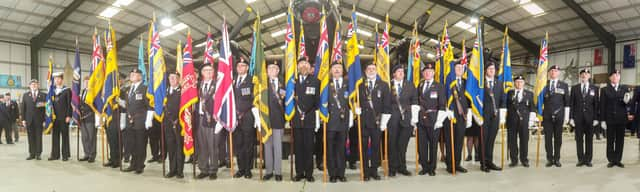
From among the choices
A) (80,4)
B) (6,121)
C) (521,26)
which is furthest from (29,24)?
(521,26)

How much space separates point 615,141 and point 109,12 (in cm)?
1601

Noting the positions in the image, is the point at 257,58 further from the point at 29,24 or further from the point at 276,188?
the point at 29,24

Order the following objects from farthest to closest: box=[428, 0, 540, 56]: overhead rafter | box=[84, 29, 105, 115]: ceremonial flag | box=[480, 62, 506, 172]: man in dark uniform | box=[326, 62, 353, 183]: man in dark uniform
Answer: box=[428, 0, 540, 56]: overhead rafter
box=[84, 29, 105, 115]: ceremonial flag
box=[480, 62, 506, 172]: man in dark uniform
box=[326, 62, 353, 183]: man in dark uniform

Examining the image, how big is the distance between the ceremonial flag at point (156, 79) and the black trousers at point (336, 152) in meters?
2.31

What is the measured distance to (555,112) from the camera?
5.65 m

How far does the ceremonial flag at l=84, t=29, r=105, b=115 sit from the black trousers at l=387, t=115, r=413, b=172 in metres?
4.68

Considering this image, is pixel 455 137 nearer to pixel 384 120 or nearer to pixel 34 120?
pixel 384 120

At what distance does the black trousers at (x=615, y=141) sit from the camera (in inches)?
223

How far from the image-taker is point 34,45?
1662 cm

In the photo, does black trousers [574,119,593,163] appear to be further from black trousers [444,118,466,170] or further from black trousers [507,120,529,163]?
black trousers [444,118,466,170]

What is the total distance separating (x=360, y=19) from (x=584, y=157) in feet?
52.2

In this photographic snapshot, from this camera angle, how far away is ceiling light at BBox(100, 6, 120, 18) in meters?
13.7

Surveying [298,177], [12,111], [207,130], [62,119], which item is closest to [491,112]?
[298,177]

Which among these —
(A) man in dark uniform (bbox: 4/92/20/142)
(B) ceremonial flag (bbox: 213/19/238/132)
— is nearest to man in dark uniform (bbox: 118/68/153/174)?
A: (B) ceremonial flag (bbox: 213/19/238/132)
